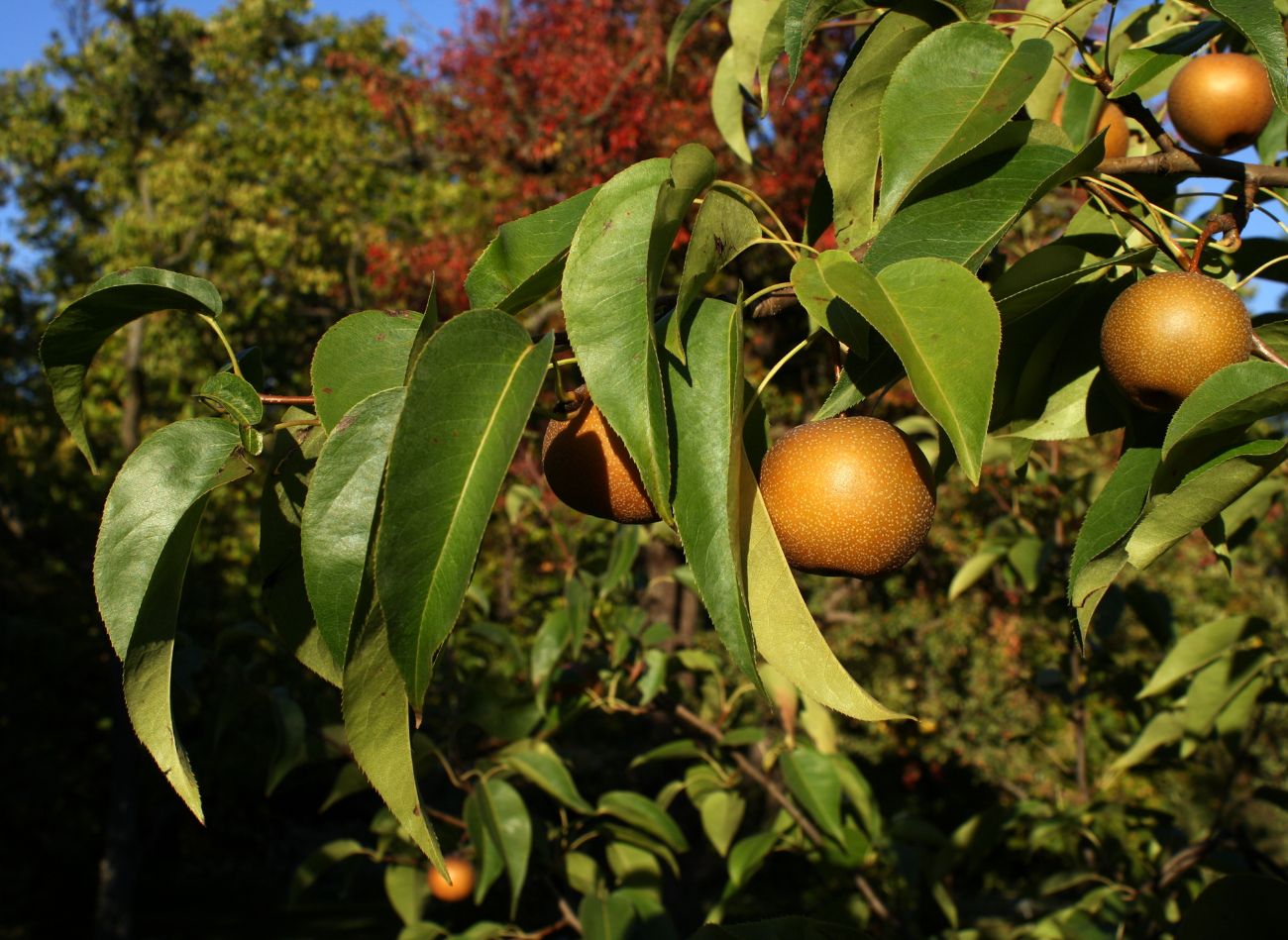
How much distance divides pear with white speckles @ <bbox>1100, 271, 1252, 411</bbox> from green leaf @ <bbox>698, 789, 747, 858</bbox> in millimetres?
1842

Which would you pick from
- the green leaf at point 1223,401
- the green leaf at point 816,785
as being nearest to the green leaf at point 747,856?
the green leaf at point 816,785

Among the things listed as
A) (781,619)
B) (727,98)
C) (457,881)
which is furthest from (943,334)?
Result: (457,881)

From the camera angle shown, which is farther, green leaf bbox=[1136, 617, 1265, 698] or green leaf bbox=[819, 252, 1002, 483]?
green leaf bbox=[1136, 617, 1265, 698]

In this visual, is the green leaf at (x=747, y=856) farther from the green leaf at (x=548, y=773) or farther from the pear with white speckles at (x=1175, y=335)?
the pear with white speckles at (x=1175, y=335)

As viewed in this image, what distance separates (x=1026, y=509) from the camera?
13.0ft

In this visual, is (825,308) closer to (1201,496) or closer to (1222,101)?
(1201,496)

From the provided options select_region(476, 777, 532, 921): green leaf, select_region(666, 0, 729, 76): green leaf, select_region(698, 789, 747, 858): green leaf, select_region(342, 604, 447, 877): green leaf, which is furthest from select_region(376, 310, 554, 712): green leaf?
select_region(698, 789, 747, 858): green leaf

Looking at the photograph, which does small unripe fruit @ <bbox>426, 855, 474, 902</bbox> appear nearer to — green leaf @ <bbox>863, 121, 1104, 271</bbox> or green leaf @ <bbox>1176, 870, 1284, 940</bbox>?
green leaf @ <bbox>1176, 870, 1284, 940</bbox>

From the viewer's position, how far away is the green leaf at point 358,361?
73 centimetres

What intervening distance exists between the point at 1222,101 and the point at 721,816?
185 centimetres

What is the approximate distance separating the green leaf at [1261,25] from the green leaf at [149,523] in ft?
2.70

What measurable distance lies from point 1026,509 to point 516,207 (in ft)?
16.0

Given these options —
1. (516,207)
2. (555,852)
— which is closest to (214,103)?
(516,207)

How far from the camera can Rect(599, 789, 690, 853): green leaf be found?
228cm
